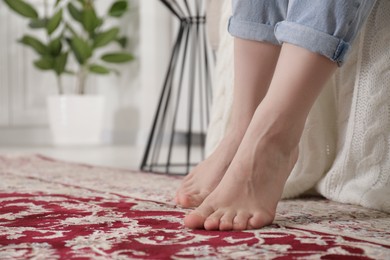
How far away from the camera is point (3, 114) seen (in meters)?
3.73

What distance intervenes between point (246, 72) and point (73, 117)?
8.20 ft

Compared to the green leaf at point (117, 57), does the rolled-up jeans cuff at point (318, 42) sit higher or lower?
lower

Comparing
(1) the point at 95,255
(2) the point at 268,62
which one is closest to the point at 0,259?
(1) the point at 95,255

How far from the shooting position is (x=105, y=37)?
3.53 metres

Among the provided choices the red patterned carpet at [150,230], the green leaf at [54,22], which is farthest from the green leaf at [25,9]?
the red patterned carpet at [150,230]

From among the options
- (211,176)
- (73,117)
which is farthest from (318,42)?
(73,117)

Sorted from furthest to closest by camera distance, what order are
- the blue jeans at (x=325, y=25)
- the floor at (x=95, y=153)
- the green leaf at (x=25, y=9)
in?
1. the green leaf at (x=25, y=9)
2. the floor at (x=95, y=153)
3. the blue jeans at (x=325, y=25)

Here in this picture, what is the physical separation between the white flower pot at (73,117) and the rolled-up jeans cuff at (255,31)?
248cm

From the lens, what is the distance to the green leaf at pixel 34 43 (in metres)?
3.48

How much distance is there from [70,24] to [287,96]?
2.94 meters

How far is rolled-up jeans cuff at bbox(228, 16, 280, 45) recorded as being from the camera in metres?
Answer: 1.13

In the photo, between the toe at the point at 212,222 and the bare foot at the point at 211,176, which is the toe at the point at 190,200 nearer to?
the bare foot at the point at 211,176

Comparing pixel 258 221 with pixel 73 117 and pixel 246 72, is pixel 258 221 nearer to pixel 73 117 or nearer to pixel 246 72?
pixel 246 72

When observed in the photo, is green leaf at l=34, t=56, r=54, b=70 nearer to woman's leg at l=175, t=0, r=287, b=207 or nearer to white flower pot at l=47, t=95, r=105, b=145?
white flower pot at l=47, t=95, r=105, b=145
